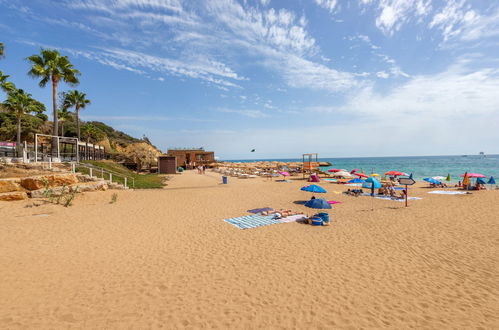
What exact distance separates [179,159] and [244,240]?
4494 cm

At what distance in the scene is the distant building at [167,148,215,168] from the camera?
50.6 metres

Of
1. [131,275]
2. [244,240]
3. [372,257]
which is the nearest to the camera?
[131,275]

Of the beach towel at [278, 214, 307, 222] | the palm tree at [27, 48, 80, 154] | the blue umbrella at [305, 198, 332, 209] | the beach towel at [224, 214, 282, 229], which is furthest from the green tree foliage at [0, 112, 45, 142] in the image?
the blue umbrella at [305, 198, 332, 209]

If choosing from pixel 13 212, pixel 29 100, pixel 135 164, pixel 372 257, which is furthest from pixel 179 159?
pixel 372 257

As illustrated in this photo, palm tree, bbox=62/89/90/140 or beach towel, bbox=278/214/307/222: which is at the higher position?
palm tree, bbox=62/89/90/140

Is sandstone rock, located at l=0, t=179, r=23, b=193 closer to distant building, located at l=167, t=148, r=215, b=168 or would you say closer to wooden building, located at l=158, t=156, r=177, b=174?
wooden building, located at l=158, t=156, r=177, b=174

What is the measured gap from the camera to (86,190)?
1571cm

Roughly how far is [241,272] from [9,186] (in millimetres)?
15599

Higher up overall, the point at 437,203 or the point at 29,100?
the point at 29,100

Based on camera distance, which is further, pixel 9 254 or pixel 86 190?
pixel 86 190

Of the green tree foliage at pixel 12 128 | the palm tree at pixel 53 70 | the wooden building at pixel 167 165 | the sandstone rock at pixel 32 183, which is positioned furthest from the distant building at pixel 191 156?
the sandstone rock at pixel 32 183

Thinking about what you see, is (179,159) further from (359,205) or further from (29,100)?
(359,205)

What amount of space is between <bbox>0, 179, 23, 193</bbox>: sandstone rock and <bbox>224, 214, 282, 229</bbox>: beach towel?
12966 millimetres

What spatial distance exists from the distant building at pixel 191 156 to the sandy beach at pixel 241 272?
39052mm
